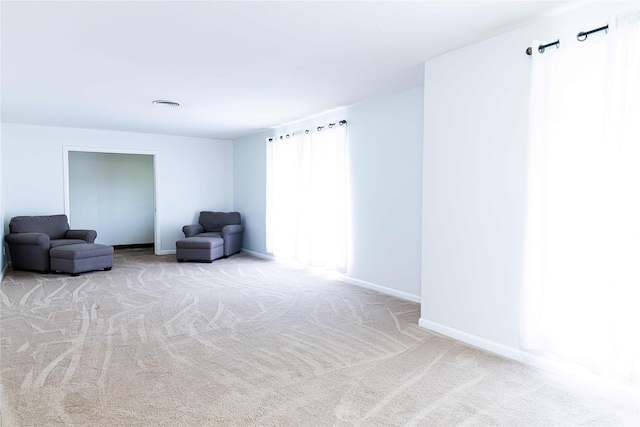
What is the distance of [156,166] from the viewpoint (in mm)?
8086

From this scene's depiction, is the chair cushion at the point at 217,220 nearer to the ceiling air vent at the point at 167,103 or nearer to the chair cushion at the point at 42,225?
the chair cushion at the point at 42,225

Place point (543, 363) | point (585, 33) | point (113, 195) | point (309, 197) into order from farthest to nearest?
1. point (113, 195)
2. point (309, 197)
3. point (543, 363)
4. point (585, 33)

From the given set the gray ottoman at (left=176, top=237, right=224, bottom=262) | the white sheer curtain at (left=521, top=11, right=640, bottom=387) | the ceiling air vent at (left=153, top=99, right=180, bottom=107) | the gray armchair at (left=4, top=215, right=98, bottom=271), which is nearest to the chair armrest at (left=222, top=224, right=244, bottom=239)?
the gray ottoman at (left=176, top=237, right=224, bottom=262)

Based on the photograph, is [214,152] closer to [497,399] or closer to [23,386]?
[23,386]

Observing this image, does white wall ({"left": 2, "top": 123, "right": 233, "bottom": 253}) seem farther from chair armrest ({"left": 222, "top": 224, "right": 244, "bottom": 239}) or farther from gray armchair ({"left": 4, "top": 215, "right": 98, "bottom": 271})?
chair armrest ({"left": 222, "top": 224, "right": 244, "bottom": 239})

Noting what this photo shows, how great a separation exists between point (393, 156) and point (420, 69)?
4.00 ft

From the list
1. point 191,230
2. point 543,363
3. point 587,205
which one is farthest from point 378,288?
point 191,230

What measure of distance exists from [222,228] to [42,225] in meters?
3.02

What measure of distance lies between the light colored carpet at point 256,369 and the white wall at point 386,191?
443mm

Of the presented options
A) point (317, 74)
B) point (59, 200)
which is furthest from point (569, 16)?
point (59, 200)

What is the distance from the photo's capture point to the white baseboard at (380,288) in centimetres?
465

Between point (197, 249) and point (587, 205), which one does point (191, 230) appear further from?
point (587, 205)

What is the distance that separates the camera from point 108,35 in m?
2.94

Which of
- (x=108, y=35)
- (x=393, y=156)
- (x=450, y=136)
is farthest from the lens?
(x=393, y=156)
